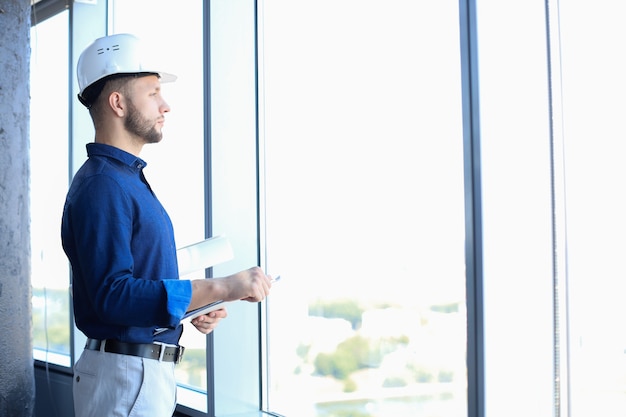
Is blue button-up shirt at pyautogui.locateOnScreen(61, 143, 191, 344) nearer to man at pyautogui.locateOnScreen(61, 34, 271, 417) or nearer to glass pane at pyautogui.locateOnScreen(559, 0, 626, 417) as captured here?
man at pyautogui.locateOnScreen(61, 34, 271, 417)

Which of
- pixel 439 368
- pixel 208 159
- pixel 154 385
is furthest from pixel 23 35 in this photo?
pixel 439 368

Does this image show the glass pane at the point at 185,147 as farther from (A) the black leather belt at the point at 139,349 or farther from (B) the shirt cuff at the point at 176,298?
(B) the shirt cuff at the point at 176,298

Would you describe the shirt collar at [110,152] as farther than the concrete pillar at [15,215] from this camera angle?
No

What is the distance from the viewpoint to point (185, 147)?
315cm

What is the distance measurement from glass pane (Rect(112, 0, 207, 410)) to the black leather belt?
1.16m

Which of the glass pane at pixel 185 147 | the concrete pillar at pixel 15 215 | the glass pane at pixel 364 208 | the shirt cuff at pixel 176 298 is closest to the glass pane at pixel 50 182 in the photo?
the concrete pillar at pixel 15 215

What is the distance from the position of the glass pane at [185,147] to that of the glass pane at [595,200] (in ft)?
5.50

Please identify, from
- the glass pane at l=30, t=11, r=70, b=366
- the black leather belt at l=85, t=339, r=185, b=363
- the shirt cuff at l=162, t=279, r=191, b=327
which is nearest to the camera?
→ the shirt cuff at l=162, t=279, r=191, b=327

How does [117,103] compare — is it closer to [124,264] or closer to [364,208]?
[124,264]

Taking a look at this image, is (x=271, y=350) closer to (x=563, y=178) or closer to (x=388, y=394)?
(x=388, y=394)

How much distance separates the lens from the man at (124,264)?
1.56 metres

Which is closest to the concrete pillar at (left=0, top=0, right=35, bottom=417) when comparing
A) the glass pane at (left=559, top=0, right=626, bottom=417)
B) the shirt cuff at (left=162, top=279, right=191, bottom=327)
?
the shirt cuff at (left=162, top=279, right=191, bottom=327)

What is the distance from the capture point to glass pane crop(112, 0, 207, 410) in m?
3.06

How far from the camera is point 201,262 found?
1.95m
